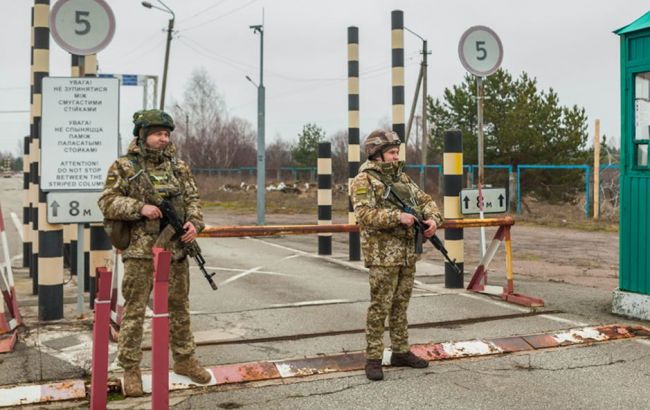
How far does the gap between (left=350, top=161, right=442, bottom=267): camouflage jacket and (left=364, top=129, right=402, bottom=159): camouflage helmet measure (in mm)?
88

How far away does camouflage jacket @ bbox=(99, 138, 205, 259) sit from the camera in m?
4.66

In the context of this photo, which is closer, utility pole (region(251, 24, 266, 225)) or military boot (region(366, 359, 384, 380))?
military boot (region(366, 359, 384, 380))

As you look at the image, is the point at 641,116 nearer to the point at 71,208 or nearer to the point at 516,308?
the point at 516,308

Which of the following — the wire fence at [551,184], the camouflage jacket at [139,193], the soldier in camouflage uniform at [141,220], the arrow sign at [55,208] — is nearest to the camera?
the camouflage jacket at [139,193]

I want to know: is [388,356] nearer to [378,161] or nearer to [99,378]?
[378,161]

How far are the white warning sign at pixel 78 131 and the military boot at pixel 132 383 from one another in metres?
2.70

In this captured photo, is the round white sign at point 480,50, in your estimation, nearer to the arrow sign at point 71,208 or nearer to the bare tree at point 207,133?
the arrow sign at point 71,208

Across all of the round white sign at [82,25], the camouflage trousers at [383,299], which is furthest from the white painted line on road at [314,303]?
the round white sign at [82,25]

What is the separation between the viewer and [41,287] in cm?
708

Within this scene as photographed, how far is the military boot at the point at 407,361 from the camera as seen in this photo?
5539 millimetres

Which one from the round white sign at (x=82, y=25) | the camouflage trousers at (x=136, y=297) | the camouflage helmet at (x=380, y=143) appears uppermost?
the round white sign at (x=82, y=25)

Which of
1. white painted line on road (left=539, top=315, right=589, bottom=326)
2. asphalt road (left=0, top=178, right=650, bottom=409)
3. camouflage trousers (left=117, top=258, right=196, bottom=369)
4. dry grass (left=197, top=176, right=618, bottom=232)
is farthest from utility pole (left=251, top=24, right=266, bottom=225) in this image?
camouflage trousers (left=117, top=258, right=196, bottom=369)

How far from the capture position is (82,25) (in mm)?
7055

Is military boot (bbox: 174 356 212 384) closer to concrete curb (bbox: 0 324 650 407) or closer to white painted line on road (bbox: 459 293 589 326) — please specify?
concrete curb (bbox: 0 324 650 407)
